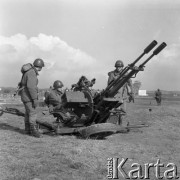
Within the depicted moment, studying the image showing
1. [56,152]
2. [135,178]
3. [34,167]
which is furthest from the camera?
[56,152]

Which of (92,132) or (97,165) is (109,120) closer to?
(92,132)

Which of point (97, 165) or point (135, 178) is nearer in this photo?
point (135, 178)

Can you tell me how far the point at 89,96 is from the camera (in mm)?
9219

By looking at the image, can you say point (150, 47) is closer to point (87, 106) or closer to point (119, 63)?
point (87, 106)

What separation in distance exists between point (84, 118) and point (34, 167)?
156 inches

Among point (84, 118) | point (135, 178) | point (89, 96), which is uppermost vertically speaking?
point (89, 96)

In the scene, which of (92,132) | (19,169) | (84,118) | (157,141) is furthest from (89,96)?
(19,169)

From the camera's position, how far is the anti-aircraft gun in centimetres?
870

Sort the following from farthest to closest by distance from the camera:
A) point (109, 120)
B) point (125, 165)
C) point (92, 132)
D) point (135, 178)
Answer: point (109, 120) → point (92, 132) → point (125, 165) → point (135, 178)

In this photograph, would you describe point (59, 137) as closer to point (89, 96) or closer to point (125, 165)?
point (89, 96)

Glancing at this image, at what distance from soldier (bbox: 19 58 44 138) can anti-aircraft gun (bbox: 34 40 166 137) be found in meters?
0.60

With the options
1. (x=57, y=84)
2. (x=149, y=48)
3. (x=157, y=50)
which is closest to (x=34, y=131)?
(x=57, y=84)

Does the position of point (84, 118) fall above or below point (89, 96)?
below

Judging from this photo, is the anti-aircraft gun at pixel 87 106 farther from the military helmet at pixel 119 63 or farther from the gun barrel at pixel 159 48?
the military helmet at pixel 119 63
